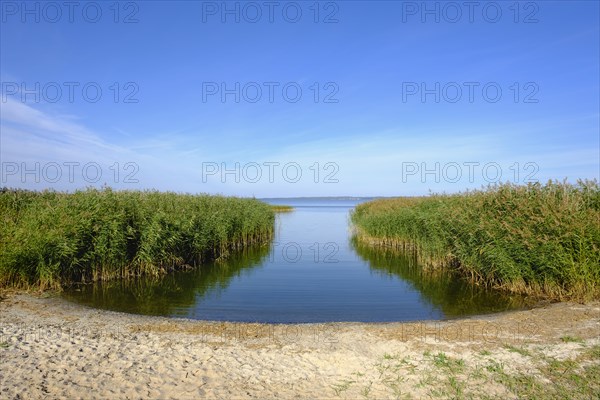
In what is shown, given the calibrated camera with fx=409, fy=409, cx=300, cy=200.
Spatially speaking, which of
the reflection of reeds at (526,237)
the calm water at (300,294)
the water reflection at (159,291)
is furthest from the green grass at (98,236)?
the reflection of reeds at (526,237)

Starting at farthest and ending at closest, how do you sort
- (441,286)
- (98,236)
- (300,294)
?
(441,286)
(98,236)
(300,294)

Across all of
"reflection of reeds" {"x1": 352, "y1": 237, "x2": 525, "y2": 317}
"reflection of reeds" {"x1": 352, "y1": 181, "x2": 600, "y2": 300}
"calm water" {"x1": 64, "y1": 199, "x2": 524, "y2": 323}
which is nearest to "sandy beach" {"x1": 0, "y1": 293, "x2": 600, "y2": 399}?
"reflection of reeds" {"x1": 352, "y1": 181, "x2": 600, "y2": 300}

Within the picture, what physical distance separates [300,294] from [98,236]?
687 cm

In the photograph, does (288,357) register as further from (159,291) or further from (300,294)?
(159,291)

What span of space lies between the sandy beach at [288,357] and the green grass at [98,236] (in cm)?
276

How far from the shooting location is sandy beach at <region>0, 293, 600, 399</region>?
5309 mm

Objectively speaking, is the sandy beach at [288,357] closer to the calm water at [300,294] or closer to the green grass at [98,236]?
the calm water at [300,294]

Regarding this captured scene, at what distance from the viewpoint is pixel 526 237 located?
1144 cm

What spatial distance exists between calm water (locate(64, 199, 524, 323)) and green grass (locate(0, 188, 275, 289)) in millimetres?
770

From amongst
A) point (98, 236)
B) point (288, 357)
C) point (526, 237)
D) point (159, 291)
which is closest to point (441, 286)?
point (526, 237)

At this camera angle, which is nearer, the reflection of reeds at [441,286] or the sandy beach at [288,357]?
the sandy beach at [288,357]

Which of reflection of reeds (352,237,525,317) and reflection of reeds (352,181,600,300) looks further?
reflection of reeds (352,237,525,317)

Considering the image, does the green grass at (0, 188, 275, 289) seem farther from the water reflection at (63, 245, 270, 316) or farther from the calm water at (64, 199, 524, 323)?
the calm water at (64, 199, 524, 323)

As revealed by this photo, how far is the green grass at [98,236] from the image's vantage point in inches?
454
